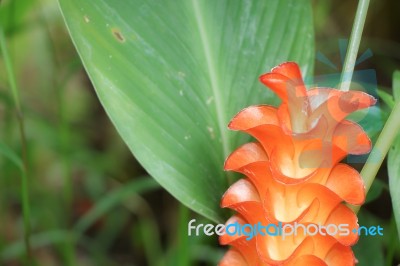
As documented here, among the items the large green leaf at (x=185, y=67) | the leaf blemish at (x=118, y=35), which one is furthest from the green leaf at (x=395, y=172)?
the leaf blemish at (x=118, y=35)

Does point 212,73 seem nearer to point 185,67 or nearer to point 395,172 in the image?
point 185,67

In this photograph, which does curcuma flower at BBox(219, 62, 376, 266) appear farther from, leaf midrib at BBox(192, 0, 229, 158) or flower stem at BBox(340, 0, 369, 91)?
leaf midrib at BBox(192, 0, 229, 158)

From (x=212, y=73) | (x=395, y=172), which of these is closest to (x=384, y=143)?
(x=395, y=172)

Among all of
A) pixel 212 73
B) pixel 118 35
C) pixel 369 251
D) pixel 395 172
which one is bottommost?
pixel 369 251

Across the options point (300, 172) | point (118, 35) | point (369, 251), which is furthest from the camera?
point (369, 251)

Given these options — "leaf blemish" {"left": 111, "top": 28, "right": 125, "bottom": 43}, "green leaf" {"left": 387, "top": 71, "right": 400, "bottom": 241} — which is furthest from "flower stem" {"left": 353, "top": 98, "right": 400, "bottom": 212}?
"leaf blemish" {"left": 111, "top": 28, "right": 125, "bottom": 43}

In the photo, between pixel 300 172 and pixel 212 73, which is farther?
pixel 212 73

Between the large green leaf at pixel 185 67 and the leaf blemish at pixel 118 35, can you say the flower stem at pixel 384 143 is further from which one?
the leaf blemish at pixel 118 35
